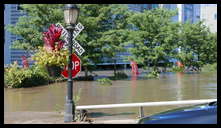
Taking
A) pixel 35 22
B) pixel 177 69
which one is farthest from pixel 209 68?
pixel 35 22

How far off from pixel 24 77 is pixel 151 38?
14366 millimetres

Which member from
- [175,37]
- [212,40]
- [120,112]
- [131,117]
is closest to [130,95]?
[120,112]

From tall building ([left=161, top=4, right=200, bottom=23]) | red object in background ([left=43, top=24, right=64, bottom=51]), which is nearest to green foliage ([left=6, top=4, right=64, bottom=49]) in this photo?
red object in background ([left=43, top=24, right=64, bottom=51])

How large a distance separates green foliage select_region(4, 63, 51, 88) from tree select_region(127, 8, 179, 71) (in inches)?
418

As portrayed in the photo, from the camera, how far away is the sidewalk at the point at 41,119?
10.5 meters

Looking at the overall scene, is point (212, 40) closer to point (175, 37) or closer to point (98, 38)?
point (175, 37)

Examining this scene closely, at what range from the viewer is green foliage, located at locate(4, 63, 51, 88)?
70.4ft

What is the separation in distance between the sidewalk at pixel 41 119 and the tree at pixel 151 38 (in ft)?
67.2

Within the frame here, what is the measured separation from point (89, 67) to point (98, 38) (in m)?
2.01

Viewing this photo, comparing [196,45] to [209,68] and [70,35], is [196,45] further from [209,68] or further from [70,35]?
[70,35]

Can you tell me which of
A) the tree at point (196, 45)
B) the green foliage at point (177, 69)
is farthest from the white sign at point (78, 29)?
the green foliage at point (177, 69)

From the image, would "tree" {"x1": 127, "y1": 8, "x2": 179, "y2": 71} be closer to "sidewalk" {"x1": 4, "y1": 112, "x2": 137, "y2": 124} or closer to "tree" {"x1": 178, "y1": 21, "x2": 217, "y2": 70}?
"tree" {"x1": 178, "y1": 21, "x2": 217, "y2": 70}

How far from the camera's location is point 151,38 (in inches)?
1336

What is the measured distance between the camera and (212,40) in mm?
42906
